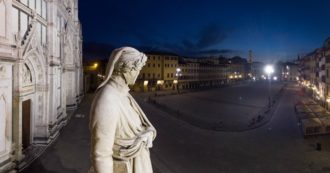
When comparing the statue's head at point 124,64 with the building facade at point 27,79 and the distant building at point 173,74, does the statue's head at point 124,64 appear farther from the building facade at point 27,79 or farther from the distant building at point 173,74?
the distant building at point 173,74

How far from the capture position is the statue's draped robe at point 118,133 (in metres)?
2.62

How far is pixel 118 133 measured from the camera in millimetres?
2854

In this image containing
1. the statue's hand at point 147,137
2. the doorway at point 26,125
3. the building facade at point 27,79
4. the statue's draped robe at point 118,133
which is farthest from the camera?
the doorway at point 26,125

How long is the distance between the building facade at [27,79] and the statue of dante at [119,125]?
817 cm

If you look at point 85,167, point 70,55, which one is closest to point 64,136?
point 85,167

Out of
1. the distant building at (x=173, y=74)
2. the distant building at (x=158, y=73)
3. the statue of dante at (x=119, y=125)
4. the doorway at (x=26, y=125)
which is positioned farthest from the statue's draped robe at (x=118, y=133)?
the distant building at (x=158, y=73)

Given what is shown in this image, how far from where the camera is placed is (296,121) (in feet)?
96.5

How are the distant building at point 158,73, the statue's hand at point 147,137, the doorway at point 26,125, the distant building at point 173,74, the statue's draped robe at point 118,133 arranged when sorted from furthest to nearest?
the distant building at point 173,74 < the distant building at point 158,73 < the doorway at point 26,125 < the statue's hand at point 147,137 < the statue's draped robe at point 118,133

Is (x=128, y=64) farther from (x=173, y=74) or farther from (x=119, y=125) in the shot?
(x=173, y=74)

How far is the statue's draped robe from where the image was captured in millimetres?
2615

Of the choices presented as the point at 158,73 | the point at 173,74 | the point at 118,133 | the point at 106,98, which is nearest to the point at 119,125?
the point at 118,133

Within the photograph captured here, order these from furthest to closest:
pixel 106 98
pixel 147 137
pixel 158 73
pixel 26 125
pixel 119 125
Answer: pixel 158 73 → pixel 26 125 → pixel 147 137 → pixel 119 125 → pixel 106 98

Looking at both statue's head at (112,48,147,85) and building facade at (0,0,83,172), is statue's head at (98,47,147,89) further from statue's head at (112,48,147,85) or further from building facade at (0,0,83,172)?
building facade at (0,0,83,172)

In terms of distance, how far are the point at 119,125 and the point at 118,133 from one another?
90mm
